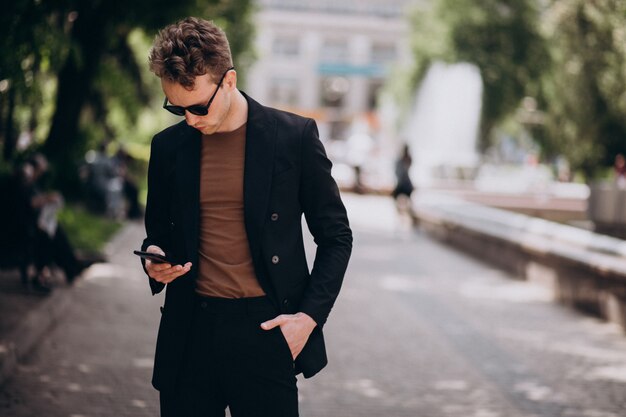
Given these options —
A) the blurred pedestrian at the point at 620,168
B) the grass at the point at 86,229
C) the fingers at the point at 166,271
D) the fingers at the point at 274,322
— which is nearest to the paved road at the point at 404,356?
the grass at the point at 86,229

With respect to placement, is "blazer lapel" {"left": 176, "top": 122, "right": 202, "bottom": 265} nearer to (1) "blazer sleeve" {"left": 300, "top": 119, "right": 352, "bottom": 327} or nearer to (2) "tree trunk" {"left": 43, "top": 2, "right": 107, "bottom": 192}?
(1) "blazer sleeve" {"left": 300, "top": 119, "right": 352, "bottom": 327}

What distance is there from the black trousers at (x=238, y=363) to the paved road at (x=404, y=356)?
288cm

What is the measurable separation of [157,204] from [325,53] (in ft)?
254

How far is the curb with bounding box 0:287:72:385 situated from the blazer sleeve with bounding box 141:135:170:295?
355 centimetres

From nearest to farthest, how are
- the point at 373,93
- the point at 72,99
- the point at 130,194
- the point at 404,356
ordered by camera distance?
the point at 404,356 → the point at 72,99 → the point at 130,194 → the point at 373,93

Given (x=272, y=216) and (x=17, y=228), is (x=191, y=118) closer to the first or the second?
(x=272, y=216)

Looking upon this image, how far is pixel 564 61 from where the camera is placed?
21.0 metres

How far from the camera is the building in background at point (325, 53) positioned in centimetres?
7850

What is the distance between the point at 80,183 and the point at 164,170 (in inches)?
597

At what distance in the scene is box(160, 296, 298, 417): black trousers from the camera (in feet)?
9.07

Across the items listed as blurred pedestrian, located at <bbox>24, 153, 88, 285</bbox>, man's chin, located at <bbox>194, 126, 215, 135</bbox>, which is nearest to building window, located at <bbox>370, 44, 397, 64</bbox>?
blurred pedestrian, located at <bbox>24, 153, 88, 285</bbox>

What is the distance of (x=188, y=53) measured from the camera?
261 centimetres

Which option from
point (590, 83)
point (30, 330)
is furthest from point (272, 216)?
point (590, 83)


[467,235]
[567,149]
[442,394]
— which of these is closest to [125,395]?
[442,394]
